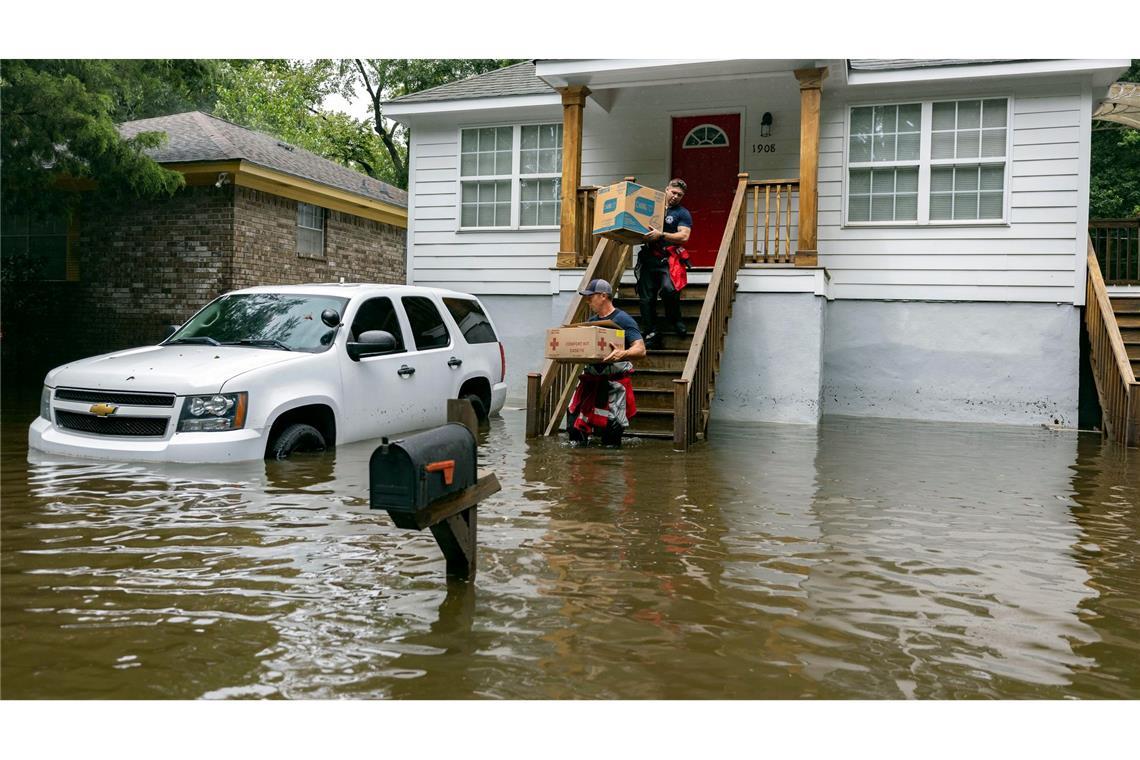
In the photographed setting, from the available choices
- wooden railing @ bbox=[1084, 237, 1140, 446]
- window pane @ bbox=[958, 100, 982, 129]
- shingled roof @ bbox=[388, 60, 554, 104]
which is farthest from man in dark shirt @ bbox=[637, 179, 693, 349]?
wooden railing @ bbox=[1084, 237, 1140, 446]

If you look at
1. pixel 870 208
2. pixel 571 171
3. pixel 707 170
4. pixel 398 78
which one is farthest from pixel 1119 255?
pixel 398 78

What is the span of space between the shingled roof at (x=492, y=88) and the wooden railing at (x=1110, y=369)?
832 cm

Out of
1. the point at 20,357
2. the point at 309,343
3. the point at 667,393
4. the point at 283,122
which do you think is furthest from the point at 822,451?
the point at 283,122

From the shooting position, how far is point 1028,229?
1369 centimetres

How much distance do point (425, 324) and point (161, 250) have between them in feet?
34.0

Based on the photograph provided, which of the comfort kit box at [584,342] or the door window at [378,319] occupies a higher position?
the door window at [378,319]

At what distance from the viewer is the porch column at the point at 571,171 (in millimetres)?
14023

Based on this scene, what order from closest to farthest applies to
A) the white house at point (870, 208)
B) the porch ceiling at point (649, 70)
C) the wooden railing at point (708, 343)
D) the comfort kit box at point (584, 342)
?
the comfort kit box at point (584, 342) → the wooden railing at point (708, 343) → the porch ceiling at point (649, 70) → the white house at point (870, 208)

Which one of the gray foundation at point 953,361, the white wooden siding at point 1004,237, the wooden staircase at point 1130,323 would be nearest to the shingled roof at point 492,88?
the white wooden siding at point 1004,237

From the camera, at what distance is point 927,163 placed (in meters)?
14.0

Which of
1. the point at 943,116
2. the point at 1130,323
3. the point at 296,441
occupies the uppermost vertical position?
the point at 943,116

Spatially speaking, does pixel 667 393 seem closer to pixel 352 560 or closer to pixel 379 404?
pixel 379 404

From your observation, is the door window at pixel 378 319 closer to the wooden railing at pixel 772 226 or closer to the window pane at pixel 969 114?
the wooden railing at pixel 772 226

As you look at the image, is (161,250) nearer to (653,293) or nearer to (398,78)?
(653,293)
